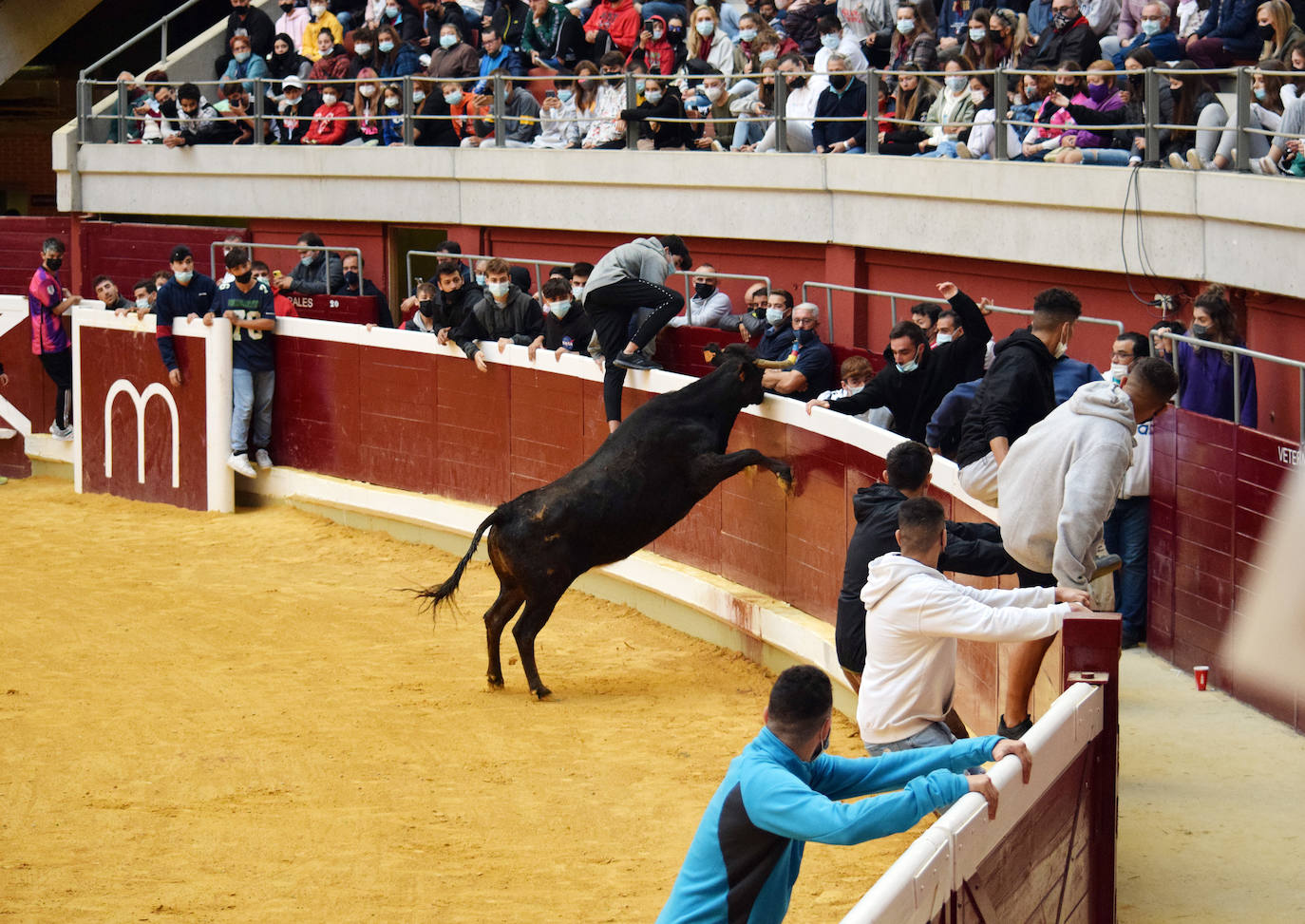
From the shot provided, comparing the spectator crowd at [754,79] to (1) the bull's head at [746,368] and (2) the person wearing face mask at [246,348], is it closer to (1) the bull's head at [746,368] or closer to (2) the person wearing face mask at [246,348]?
(1) the bull's head at [746,368]

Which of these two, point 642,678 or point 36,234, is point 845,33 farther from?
point 36,234

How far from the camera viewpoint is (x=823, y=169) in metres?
14.7

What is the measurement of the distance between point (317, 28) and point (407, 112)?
3.40 m

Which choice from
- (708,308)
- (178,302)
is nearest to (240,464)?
(178,302)

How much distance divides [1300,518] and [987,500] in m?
1.41

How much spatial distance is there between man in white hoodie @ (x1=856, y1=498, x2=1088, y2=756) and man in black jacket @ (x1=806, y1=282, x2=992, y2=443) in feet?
12.4

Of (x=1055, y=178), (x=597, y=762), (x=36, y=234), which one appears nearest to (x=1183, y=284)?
(x=1055, y=178)

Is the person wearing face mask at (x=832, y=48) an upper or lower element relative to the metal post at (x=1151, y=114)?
upper

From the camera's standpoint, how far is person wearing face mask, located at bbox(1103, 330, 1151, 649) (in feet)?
26.8

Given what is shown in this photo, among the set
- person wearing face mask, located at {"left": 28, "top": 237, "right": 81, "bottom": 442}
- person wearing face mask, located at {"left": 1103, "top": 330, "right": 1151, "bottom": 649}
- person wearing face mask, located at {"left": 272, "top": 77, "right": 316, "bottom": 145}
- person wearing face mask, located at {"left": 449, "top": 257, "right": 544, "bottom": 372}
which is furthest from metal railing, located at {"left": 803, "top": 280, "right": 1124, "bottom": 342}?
person wearing face mask, located at {"left": 272, "top": 77, "right": 316, "bottom": 145}

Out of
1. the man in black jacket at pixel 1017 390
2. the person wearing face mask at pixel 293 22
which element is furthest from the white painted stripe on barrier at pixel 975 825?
the person wearing face mask at pixel 293 22

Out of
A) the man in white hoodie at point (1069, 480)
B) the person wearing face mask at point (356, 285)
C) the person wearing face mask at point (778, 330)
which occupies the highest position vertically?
the person wearing face mask at point (356, 285)

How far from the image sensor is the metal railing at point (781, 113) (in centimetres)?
1072

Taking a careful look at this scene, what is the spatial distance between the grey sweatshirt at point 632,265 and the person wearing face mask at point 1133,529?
347cm
